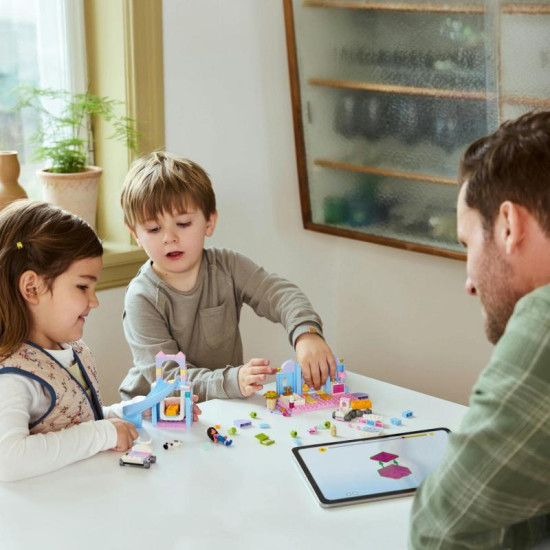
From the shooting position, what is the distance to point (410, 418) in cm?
167

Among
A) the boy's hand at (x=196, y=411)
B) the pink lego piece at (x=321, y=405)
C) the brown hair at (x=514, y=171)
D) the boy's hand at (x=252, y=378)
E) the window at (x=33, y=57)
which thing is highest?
the window at (x=33, y=57)

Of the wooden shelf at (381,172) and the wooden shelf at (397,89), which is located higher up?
the wooden shelf at (397,89)

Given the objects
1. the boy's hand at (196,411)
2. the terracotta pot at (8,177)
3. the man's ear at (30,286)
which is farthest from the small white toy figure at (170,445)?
the terracotta pot at (8,177)

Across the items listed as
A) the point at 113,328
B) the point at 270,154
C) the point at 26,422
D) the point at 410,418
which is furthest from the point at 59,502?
the point at 270,154

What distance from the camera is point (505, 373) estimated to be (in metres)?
0.94

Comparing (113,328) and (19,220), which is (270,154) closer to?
(113,328)

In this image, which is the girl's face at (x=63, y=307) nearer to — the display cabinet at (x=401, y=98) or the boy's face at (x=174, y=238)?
→ the boy's face at (x=174, y=238)

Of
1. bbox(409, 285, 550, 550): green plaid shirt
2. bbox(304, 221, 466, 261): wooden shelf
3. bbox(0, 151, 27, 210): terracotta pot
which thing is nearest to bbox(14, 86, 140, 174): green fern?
bbox(0, 151, 27, 210): terracotta pot

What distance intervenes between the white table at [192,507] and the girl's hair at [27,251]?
11.5 inches

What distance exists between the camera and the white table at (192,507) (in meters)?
1.20

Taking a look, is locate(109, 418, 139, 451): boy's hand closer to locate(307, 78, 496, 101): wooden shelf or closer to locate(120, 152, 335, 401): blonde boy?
locate(120, 152, 335, 401): blonde boy

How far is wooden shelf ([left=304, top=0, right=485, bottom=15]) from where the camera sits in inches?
98.7

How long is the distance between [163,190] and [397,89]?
1.06m

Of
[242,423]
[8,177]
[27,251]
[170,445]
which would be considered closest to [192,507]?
[170,445]
